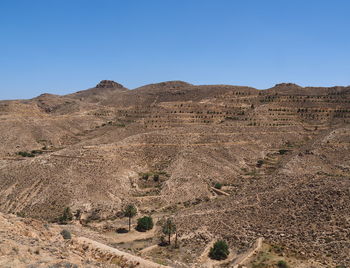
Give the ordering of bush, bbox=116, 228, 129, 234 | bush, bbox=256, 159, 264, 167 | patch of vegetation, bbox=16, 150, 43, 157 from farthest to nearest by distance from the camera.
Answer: patch of vegetation, bbox=16, 150, 43, 157 → bush, bbox=256, 159, 264, 167 → bush, bbox=116, 228, 129, 234

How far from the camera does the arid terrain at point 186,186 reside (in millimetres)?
23750

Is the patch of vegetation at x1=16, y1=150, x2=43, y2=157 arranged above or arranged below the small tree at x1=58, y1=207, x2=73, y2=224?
above

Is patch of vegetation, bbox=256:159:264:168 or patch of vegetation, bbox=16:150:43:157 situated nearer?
patch of vegetation, bbox=256:159:264:168

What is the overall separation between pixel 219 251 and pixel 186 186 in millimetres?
19844

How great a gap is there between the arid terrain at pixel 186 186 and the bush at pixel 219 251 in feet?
1.67

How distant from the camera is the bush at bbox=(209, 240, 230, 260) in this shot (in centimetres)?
2588

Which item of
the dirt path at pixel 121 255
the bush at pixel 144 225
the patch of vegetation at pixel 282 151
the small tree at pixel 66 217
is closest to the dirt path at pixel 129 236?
the bush at pixel 144 225

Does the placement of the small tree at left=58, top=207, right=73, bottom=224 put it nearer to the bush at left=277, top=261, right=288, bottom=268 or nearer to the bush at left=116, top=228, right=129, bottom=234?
the bush at left=116, top=228, right=129, bottom=234

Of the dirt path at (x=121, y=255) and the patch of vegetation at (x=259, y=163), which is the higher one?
the patch of vegetation at (x=259, y=163)

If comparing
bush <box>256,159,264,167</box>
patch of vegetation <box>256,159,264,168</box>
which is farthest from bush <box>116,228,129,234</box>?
bush <box>256,159,264,167</box>

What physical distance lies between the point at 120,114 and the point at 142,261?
287 ft

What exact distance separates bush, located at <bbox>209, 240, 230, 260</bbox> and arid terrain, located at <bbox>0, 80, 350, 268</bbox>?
1.67 ft

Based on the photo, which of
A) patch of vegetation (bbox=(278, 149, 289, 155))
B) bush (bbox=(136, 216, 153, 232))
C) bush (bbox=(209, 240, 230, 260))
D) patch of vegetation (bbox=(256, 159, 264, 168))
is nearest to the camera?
bush (bbox=(209, 240, 230, 260))

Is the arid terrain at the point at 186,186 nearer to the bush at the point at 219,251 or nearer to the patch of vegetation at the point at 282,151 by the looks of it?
the patch of vegetation at the point at 282,151
